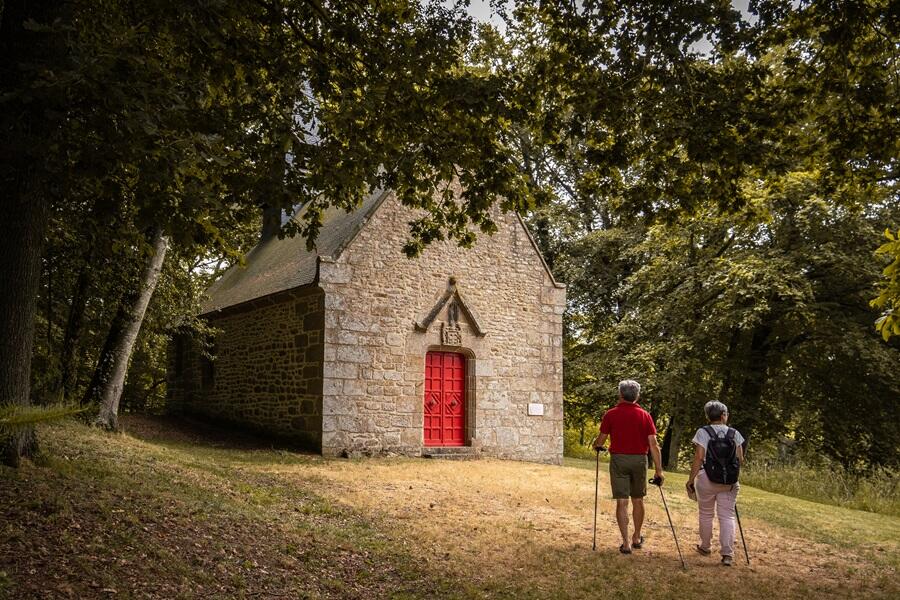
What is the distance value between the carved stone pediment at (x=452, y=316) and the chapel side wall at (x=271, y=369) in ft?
7.57

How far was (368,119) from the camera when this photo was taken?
6.84 m

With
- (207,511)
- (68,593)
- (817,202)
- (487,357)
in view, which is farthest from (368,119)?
(817,202)

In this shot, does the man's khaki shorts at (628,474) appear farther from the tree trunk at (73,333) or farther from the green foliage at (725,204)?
the tree trunk at (73,333)

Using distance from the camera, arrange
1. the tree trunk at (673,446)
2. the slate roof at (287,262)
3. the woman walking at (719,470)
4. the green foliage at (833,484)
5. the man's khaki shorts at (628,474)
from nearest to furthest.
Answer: the woman walking at (719,470) → the man's khaki shorts at (628,474) → the green foliage at (833,484) → the slate roof at (287,262) → the tree trunk at (673,446)

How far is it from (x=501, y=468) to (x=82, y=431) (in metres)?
7.23

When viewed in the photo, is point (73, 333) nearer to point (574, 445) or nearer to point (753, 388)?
point (753, 388)

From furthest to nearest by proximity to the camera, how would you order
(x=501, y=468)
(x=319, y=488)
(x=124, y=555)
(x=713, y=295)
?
(x=713, y=295) < (x=501, y=468) < (x=319, y=488) < (x=124, y=555)

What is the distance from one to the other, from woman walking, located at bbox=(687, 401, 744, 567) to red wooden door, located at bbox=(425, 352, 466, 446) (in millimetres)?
8119

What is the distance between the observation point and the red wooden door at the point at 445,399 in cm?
1432

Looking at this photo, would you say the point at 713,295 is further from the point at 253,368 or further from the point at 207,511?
the point at 207,511

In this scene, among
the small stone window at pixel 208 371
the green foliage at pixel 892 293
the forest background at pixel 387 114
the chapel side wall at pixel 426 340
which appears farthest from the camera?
the small stone window at pixel 208 371

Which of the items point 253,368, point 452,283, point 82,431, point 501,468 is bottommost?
point 501,468

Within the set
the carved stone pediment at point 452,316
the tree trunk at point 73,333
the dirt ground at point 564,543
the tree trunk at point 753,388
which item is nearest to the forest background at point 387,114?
the tree trunk at point 73,333

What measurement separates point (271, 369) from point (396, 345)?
10.2ft
